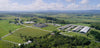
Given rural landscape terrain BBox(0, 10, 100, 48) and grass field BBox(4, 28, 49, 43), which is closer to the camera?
rural landscape terrain BBox(0, 10, 100, 48)

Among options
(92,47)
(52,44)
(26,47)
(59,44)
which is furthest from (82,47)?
(26,47)

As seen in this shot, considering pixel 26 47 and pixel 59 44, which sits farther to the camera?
pixel 59 44

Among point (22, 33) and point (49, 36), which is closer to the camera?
point (49, 36)

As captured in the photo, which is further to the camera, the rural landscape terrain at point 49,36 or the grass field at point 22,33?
the grass field at point 22,33

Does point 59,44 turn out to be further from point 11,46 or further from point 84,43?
point 11,46

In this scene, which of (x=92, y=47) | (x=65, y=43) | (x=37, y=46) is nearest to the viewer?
(x=92, y=47)

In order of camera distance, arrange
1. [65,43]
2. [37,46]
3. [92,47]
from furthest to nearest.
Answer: [65,43]
[37,46]
[92,47]

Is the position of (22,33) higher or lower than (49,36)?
higher

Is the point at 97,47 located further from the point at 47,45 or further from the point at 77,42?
the point at 47,45

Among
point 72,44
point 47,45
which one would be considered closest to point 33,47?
point 47,45
